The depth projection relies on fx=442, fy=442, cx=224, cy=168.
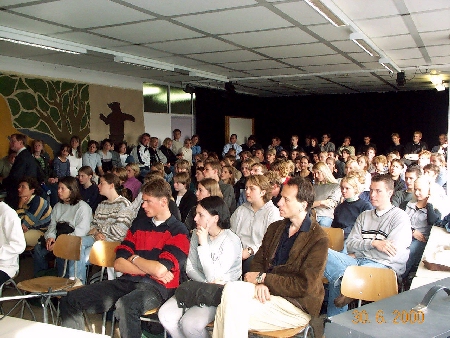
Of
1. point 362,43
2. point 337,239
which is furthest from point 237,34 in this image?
point 337,239

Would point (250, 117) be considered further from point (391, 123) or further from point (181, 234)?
point (181, 234)

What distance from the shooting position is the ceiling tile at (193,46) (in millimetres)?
5781

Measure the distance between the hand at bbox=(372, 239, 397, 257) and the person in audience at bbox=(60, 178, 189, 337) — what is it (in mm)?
1432

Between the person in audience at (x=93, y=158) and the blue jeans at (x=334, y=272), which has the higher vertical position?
the person in audience at (x=93, y=158)

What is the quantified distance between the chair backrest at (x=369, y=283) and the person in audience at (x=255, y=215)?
3.28 ft

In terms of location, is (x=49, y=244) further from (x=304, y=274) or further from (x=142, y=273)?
(x=304, y=274)

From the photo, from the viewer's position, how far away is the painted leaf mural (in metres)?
6.96

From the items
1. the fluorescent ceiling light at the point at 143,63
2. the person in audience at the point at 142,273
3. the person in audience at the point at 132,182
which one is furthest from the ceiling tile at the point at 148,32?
the person in audience at the point at 142,273

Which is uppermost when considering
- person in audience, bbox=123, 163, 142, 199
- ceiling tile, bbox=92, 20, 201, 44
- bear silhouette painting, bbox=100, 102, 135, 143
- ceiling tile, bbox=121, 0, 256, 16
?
ceiling tile, bbox=92, 20, 201, 44

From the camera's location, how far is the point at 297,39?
5.71 meters

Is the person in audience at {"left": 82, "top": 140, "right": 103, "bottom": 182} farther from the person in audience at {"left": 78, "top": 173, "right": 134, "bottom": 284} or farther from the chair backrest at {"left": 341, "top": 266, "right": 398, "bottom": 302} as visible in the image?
the chair backrest at {"left": 341, "top": 266, "right": 398, "bottom": 302}

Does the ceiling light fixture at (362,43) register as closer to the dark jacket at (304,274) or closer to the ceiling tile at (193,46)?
the ceiling tile at (193,46)

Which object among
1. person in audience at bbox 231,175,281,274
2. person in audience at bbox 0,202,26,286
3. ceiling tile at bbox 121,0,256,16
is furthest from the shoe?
ceiling tile at bbox 121,0,256,16

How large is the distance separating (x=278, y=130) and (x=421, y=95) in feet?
14.3
